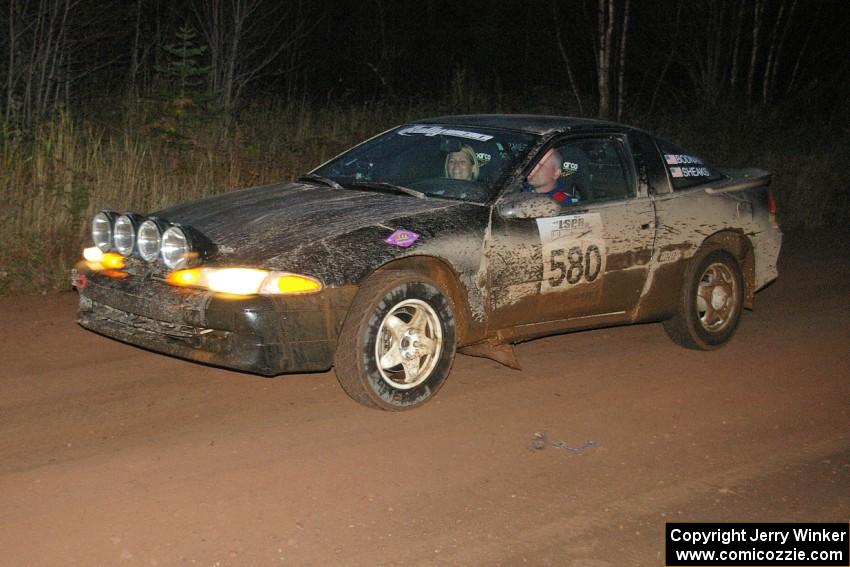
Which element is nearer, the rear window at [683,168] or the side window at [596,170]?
the side window at [596,170]

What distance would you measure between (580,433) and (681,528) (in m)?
1.23

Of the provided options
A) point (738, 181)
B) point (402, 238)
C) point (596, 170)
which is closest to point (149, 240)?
point (402, 238)

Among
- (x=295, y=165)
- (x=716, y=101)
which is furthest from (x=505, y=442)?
(x=716, y=101)

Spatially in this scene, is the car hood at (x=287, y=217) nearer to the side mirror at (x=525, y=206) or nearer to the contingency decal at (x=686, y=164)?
the side mirror at (x=525, y=206)

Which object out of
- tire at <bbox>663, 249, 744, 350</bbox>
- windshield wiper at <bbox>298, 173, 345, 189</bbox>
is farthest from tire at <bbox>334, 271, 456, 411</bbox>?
tire at <bbox>663, 249, 744, 350</bbox>

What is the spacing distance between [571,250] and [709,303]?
1.58m

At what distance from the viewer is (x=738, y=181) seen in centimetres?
758

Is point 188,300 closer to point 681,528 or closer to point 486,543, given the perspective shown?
point 486,543

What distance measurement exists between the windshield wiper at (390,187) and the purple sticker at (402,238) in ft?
1.93

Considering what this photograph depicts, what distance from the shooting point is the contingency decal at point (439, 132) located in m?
6.59

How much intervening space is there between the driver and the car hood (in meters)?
0.37

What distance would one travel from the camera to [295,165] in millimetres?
12148

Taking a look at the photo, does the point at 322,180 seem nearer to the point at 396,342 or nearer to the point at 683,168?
the point at 396,342

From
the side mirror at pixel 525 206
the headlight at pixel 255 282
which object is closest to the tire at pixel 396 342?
the headlight at pixel 255 282
